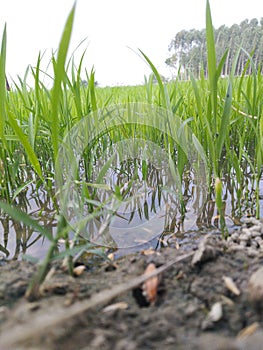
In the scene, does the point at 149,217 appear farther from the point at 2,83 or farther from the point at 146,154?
the point at 2,83

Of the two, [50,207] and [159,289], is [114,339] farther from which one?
[50,207]

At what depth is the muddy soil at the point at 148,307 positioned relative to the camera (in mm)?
378

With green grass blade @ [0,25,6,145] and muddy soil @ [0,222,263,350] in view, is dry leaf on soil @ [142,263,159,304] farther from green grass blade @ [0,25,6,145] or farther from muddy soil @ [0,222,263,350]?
green grass blade @ [0,25,6,145]

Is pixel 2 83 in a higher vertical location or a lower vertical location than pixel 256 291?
higher

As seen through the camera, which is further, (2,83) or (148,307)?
(2,83)

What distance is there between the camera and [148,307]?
1.66 feet

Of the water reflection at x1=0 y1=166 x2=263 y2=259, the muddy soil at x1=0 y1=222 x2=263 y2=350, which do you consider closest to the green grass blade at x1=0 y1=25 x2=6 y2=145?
the water reflection at x1=0 y1=166 x2=263 y2=259

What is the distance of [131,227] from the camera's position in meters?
1.02

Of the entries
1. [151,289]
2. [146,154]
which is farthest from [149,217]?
[151,289]

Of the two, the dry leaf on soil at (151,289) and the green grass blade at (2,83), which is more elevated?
the green grass blade at (2,83)

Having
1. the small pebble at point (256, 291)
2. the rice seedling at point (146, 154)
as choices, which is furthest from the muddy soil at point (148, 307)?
the rice seedling at point (146, 154)

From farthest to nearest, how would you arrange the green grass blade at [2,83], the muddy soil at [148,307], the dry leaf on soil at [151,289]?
the green grass blade at [2,83]
the dry leaf on soil at [151,289]
the muddy soil at [148,307]

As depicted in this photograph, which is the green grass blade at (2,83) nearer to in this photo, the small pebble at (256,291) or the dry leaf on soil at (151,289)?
the dry leaf on soil at (151,289)

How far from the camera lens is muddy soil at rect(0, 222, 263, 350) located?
378 millimetres
